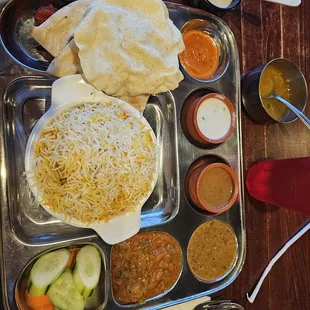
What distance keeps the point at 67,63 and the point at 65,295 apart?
134 centimetres

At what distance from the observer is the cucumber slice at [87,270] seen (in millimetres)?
2172

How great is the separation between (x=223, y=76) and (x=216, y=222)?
1.09 m

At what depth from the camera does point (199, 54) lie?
2770mm

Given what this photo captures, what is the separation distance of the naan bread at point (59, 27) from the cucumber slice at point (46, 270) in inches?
48.0

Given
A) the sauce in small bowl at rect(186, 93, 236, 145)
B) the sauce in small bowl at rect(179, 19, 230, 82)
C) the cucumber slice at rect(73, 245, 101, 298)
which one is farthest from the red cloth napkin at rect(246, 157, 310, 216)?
the cucumber slice at rect(73, 245, 101, 298)

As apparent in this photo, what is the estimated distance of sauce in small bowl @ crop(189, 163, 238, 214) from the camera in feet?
8.43

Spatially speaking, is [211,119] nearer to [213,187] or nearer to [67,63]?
[213,187]

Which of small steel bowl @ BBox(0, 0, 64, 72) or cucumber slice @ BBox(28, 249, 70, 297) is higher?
small steel bowl @ BBox(0, 0, 64, 72)

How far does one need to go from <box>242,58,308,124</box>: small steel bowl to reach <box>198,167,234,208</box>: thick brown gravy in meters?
0.58

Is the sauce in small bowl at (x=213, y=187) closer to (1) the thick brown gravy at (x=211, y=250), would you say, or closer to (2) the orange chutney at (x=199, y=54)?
(1) the thick brown gravy at (x=211, y=250)

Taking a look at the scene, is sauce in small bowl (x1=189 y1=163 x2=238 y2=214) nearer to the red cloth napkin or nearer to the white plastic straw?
the red cloth napkin

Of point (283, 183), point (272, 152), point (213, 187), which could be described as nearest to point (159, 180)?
point (213, 187)

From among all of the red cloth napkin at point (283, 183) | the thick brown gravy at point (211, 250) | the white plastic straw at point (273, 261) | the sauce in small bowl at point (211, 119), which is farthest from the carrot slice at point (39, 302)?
the red cloth napkin at point (283, 183)

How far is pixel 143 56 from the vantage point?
2.20m
